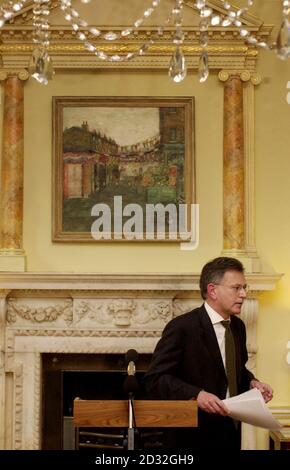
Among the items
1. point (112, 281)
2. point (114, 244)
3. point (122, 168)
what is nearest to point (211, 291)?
point (112, 281)

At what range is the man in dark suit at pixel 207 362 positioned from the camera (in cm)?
375

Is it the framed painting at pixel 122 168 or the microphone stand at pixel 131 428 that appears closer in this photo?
the microphone stand at pixel 131 428

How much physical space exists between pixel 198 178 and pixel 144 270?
0.74m

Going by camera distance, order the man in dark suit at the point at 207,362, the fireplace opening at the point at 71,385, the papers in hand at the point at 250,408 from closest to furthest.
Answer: the papers in hand at the point at 250,408
the man in dark suit at the point at 207,362
the fireplace opening at the point at 71,385

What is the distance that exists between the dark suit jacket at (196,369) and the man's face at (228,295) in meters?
0.10

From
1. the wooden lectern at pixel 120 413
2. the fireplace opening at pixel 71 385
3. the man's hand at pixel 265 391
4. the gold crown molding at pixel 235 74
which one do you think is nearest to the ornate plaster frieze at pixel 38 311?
the fireplace opening at pixel 71 385

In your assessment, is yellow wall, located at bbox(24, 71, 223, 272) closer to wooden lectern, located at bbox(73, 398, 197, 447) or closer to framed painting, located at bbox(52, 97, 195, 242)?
framed painting, located at bbox(52, 97, 195, 242)

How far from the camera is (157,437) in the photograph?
592cm

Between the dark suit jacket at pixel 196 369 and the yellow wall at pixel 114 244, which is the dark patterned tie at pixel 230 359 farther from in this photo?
the yellow wall at pixel 114 244

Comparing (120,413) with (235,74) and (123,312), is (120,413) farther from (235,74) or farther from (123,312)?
(235,74)

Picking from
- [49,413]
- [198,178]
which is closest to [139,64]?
[198,178]

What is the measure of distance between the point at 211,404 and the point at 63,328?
246 cm

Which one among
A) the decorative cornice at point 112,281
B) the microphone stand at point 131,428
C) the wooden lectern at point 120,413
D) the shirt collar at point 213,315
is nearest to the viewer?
the microphone stand at point 131,428

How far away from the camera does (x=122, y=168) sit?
19.3 ft
